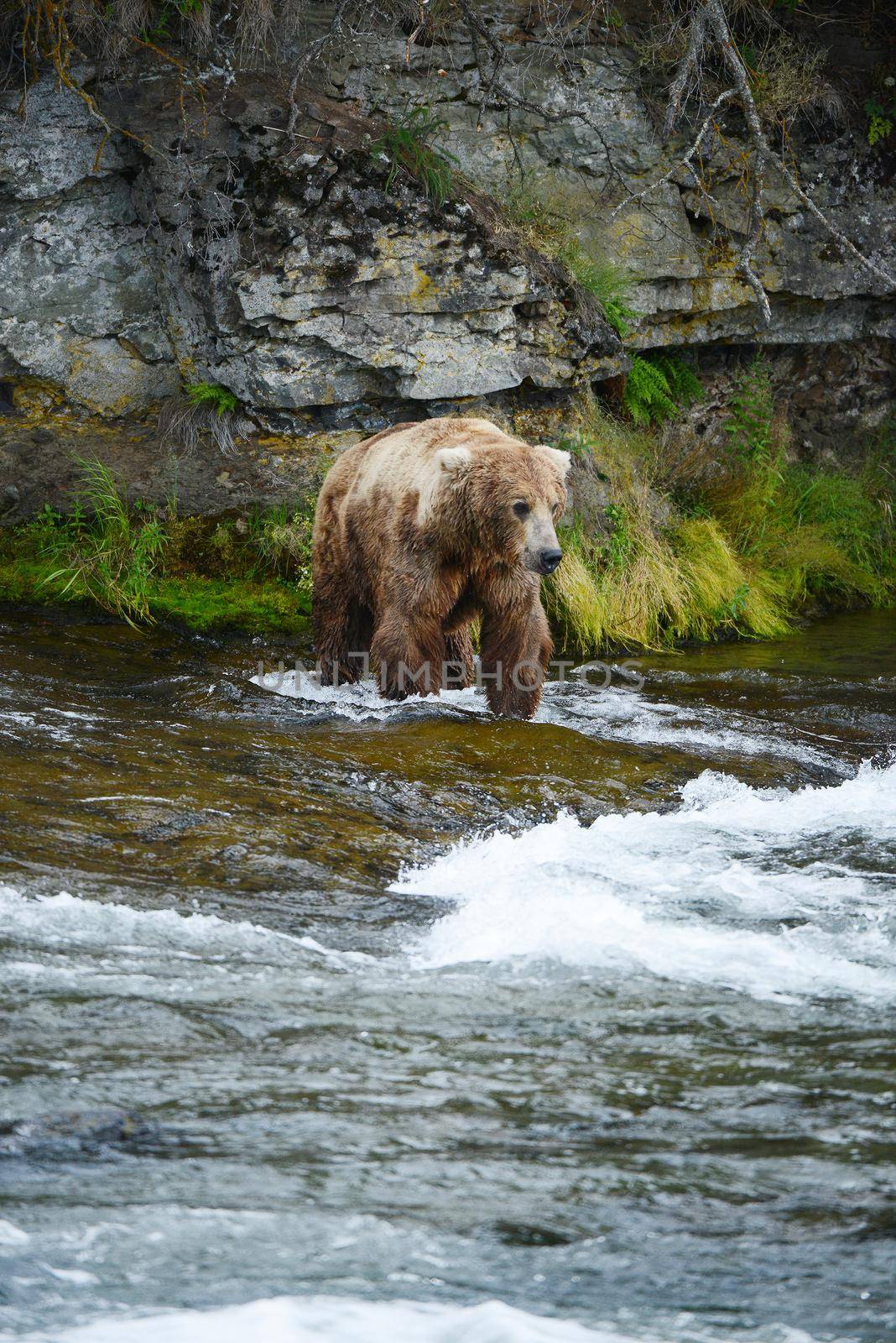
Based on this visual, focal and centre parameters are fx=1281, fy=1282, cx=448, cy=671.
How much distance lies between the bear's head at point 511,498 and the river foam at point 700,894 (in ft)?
4.16

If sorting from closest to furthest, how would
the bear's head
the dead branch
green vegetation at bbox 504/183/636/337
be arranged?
the bear's head < the dead branch < green vegetation at bbox 504/183/636/337

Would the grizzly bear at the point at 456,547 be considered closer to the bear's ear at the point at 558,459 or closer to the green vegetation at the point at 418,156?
the bear's ear at the point at 558,459

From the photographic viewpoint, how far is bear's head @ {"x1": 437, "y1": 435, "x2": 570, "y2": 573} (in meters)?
5.56

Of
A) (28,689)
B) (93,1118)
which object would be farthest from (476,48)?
(93,1118)

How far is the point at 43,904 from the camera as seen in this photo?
3361 mm

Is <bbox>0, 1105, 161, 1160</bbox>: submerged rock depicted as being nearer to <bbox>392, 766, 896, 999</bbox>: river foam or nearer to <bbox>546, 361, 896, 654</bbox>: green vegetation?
<bbox>392, 766, 896, 999</bbox>: river foam

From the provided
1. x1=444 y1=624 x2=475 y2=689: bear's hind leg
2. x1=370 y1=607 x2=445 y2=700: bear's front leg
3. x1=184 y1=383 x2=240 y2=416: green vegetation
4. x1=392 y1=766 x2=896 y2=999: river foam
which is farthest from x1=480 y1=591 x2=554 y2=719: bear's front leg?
x1=184 y1=383 x2=240 y2=416: green vegetation

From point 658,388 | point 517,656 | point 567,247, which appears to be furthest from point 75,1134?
point 658,388

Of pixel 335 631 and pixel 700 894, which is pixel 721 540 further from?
pixel 700 894

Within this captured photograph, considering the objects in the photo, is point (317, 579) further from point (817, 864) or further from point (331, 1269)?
point (331, 1269)

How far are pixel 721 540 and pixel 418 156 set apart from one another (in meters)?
3.35

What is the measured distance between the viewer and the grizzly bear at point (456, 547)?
5.62 metres

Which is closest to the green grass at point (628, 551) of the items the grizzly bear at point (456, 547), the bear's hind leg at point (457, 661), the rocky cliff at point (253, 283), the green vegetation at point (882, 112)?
the rocky cliff at point (253, 283)

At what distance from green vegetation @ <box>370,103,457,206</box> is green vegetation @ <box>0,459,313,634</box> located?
7.19 ft
